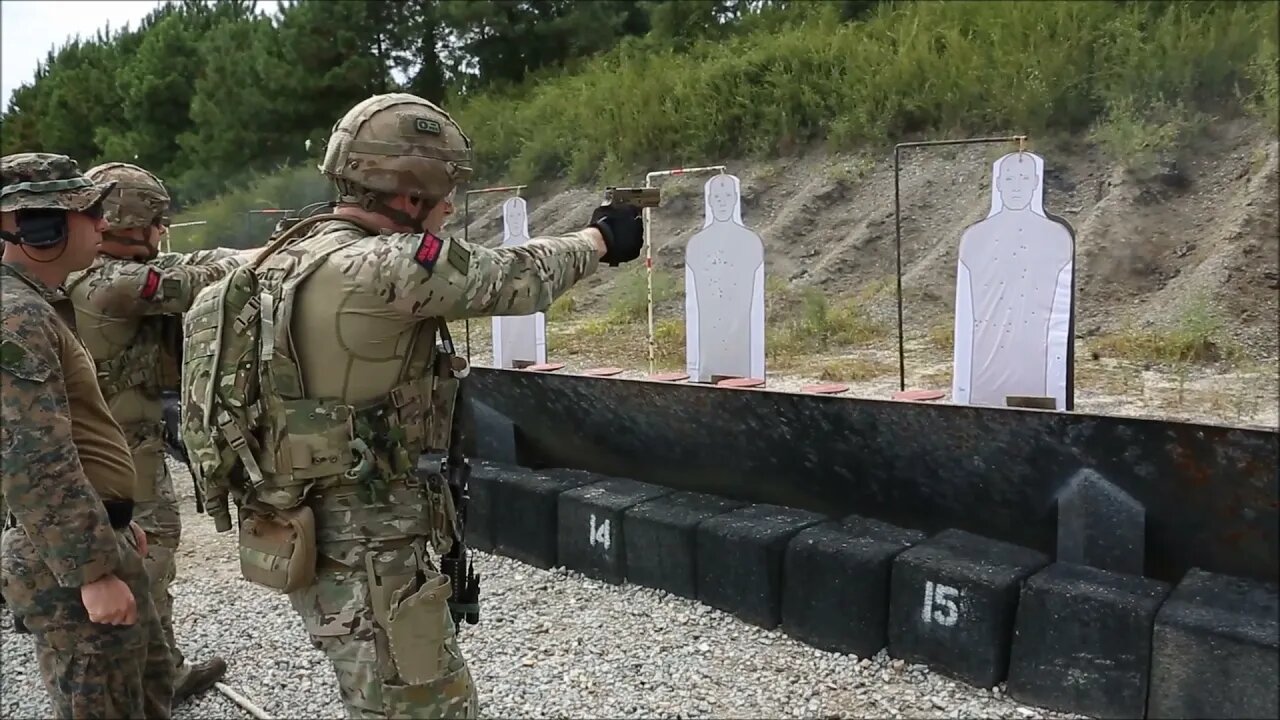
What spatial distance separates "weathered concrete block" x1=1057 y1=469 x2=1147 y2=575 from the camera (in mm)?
2428

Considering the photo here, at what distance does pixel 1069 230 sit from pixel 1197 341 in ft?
6.48

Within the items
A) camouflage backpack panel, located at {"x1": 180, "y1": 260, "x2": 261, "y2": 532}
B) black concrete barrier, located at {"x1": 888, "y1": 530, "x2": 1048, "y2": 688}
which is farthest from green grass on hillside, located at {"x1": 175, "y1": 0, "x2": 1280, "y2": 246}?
camouflage backpack panel, located at {"x1": 180, "y1": 260, "x2": 261, "y2": 532}

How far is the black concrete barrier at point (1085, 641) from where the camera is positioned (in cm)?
222

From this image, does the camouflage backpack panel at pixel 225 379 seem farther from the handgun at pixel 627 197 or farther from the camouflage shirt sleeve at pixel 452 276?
the handgun at pixel 627 197

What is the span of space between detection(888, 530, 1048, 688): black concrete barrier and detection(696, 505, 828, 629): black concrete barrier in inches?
15.1

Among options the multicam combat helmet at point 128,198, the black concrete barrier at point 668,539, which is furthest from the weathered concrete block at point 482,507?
the multicam combat helmet at point 128,198

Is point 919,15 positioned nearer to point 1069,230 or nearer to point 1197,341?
point 1197,341

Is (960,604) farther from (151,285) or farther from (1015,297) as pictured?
(151,285)

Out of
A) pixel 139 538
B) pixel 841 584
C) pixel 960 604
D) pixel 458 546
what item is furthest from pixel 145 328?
pixel 960 604

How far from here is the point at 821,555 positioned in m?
2.77

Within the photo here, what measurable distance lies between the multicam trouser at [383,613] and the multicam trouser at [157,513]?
106 cm

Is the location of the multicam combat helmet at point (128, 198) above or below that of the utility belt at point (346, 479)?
above

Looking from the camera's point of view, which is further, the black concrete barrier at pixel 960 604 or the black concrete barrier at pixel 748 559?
the black concrete barrier at pixel 748 559

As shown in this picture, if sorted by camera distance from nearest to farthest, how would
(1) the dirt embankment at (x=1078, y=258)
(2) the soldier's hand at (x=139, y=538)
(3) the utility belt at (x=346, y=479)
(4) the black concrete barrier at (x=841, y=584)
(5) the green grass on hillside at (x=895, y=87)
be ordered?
(3) the utility belt at (x=346, y=479)
(2) the soldier's hand at (x=139, y=538)
(4) the black concrete barrier at (x=841, y=584)
(1) the dirt embankment at (x=1078, y=258)
(5) the green grass on hillside at (x=895, y=87)
